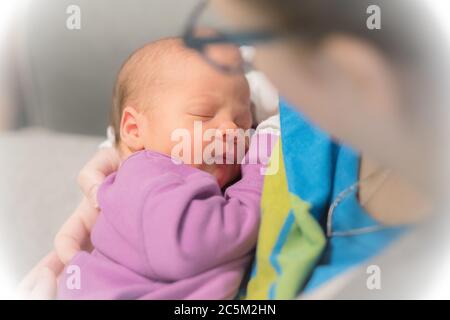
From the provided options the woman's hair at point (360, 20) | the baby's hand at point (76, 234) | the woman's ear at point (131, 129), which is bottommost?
the baby's hand at point (76, 234)

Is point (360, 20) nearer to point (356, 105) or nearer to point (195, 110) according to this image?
point (356, 105)

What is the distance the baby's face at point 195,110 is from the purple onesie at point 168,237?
2cm

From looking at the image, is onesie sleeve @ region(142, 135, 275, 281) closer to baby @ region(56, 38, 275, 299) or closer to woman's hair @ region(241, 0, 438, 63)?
baby @ region(56, 38, 275, 299)

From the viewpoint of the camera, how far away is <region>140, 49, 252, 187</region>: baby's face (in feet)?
2.29

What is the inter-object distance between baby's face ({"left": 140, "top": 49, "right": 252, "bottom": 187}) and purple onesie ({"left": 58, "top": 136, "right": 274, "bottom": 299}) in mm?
25

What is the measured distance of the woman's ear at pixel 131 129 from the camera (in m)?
0.74

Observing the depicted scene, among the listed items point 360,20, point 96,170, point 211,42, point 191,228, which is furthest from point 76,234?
point 360,20

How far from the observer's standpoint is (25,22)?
79 centimetres

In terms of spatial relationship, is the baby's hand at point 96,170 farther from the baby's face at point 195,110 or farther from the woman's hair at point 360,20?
the woman's hair at point 360,20

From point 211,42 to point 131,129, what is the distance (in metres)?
0.16

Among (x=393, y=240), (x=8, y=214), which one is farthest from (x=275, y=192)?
(x=8, y=214)

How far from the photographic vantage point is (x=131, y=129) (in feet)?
2.44

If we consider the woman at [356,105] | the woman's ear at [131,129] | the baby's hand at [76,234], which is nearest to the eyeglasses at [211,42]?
the woman at [356,105]

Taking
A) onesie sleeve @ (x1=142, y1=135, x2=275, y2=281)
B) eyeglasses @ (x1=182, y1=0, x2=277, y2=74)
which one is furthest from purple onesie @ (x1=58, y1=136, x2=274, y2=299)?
eyeglasses @ (x1=182, y1=0, x2=277, y2=74)
